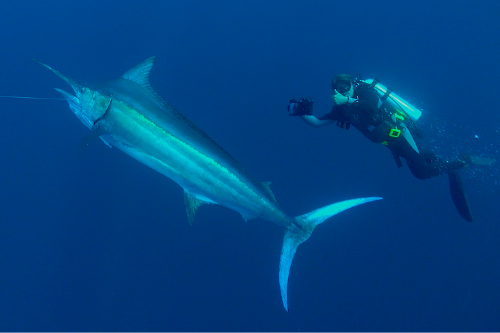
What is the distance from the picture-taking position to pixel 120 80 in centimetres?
405

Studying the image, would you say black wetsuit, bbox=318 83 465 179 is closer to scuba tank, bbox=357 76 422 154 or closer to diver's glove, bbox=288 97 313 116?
scuba tank, bbox=357 76 422 154

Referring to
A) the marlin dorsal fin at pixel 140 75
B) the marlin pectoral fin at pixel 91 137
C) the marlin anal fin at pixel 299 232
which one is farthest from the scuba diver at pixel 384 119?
the marlin pectoral fin at pixel 91 137

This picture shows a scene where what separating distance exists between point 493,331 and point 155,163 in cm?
729

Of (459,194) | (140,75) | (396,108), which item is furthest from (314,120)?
(459,194)

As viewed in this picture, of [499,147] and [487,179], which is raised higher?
[499,147]

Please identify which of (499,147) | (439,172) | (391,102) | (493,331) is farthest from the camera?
(499,147)

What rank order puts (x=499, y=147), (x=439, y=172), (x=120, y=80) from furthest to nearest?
1. (x=499, y=147)
2. (x=439, y=172)
3. (x=120, y=80)

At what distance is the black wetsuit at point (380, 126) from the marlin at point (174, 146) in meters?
1.50

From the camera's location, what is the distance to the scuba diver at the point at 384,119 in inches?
188

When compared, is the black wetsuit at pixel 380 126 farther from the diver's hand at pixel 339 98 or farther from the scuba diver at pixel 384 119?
the diver's hand at pixel 339 98

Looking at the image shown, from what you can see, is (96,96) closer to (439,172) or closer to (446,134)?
(439,172)

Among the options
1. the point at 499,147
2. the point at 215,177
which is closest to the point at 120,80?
the point at 215,177

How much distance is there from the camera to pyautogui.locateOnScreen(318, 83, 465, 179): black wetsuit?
189 inches

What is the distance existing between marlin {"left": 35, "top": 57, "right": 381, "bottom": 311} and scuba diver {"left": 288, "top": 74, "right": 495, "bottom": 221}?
1.49 metres
